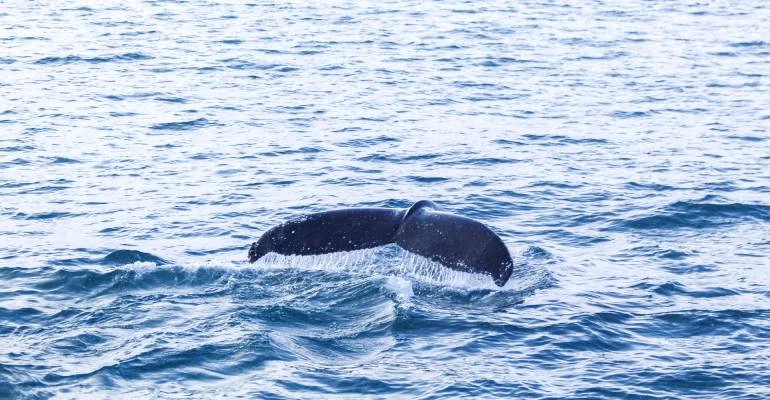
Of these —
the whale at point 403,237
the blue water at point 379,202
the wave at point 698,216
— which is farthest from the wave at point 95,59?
the whale at point 403,237

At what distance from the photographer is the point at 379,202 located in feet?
68.0

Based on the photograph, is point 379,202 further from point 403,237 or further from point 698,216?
point 403,237

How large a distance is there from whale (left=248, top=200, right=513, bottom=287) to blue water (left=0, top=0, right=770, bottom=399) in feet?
0.79

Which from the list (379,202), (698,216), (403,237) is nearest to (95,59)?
(379,202)

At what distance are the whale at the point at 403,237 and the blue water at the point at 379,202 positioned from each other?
0.79 feet

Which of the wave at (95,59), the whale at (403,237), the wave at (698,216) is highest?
the whale at (403,237)

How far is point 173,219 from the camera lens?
19641mm

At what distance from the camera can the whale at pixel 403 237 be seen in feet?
46.0

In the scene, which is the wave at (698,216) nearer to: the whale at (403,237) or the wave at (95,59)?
the whale at (403,237)

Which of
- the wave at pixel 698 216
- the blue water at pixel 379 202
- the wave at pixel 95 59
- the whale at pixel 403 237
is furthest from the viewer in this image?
the wave at pixel 95 59

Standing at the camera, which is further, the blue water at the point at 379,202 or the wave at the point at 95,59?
the wave at the point at 95,59

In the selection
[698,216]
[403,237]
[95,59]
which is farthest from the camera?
[95,59]

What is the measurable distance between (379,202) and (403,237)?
6.20 meters

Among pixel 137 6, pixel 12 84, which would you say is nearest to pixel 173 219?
pixel 12 84
